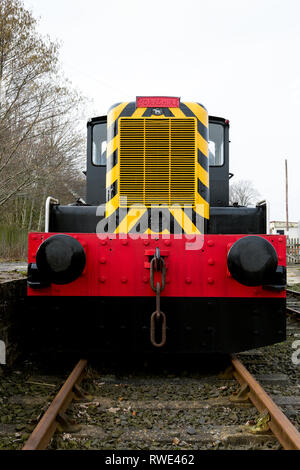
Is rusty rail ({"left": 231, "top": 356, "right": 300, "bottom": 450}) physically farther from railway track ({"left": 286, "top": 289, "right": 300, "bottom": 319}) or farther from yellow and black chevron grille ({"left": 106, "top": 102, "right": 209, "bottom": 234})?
railway track ({"left": 286, "top": 289, "right": 300, "bottom": 319})

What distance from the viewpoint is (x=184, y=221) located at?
12.5 feet

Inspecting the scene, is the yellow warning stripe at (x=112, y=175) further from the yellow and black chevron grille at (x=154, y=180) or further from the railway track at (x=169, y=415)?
the railway track at (x=169, y=415)

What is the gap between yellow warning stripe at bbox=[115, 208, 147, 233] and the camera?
3779 millimetres

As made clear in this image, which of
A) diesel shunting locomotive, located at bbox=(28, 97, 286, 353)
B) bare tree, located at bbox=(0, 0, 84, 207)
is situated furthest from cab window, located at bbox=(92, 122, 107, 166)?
bare tree, located at bbox=(0, 0, 84, 207)

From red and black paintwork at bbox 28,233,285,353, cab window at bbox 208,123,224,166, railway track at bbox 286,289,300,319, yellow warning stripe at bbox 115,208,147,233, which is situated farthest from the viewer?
railway track at bbox 286,289,300,319

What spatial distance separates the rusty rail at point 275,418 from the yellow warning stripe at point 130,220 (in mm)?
1558


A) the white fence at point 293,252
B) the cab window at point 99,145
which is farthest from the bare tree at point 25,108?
the white fence at point 293,252

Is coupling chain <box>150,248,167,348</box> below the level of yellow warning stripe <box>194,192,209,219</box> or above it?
below

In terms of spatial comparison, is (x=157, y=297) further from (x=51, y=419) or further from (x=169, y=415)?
(x=51, y=419)

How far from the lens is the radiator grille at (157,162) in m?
3.79

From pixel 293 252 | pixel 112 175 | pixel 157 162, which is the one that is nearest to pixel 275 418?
pixel 157 162

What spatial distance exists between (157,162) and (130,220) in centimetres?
58

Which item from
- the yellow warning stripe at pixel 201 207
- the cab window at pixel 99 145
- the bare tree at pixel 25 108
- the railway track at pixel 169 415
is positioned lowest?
the railway track at pixel 169 415

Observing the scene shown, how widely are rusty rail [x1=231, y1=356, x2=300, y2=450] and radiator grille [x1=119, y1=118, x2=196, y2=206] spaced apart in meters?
1.64
